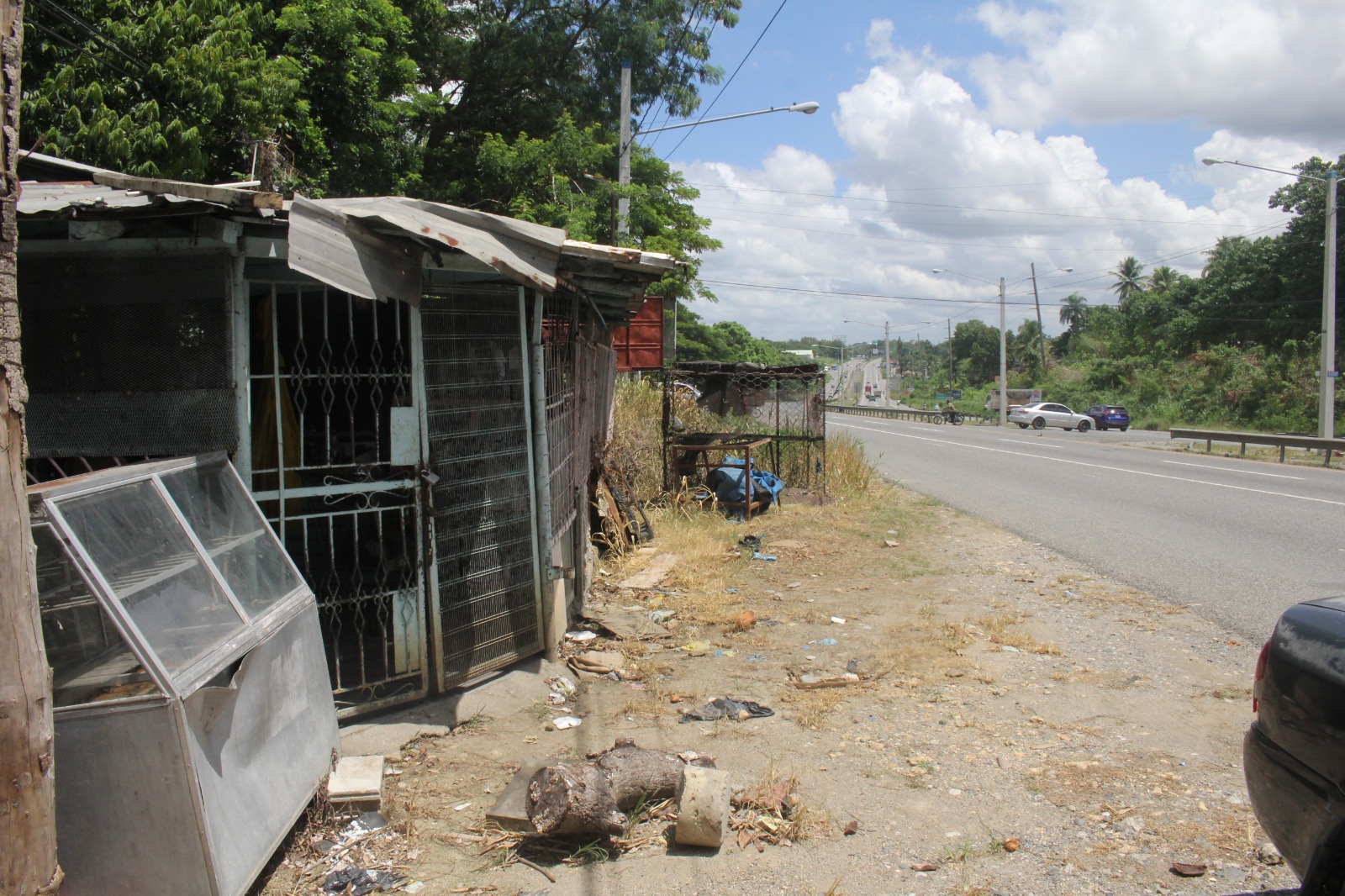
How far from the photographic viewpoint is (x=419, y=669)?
4.83 metres

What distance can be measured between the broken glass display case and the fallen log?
37.1 inches

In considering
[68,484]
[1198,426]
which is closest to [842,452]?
[68,484]

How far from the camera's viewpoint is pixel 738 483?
11.4 meters

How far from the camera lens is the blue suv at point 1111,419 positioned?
40344 mm

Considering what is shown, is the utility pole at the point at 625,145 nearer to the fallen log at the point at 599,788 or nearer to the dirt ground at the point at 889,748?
the dirt ground at the point at 889,748

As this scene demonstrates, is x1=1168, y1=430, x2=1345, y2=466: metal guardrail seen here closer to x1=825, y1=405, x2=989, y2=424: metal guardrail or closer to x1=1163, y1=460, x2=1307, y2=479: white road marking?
x1=1163, y1=460, x2=1307, y2=479: white road marking

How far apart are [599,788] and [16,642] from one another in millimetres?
2077

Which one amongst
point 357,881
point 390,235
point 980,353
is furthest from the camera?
point 980,353

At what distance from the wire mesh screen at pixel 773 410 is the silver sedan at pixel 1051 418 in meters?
31.6

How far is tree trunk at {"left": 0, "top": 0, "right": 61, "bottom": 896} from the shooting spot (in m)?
2.36

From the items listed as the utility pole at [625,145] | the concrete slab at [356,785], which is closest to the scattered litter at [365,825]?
the concrete slab at [356,785]

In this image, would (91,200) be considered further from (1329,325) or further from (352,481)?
(1329,325)

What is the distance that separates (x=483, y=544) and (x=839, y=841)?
8.29 feet

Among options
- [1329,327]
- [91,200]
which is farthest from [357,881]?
[1329,327]
